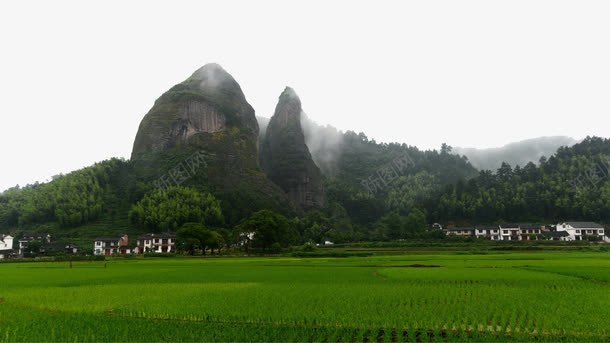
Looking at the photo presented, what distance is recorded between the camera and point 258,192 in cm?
12219

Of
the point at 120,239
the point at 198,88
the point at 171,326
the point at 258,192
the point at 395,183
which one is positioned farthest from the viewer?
the point at 395,183

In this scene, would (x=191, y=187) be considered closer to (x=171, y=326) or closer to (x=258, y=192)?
(x=258, y=192)

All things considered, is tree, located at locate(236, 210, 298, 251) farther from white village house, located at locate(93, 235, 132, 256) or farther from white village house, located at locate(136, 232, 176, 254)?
white village house, located at locate(93, 235, 132, 256)

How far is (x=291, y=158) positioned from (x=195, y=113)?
3848 cm

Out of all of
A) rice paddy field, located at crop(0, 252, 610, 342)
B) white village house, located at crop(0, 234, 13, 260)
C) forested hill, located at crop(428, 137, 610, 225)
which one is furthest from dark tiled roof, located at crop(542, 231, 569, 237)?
white village house, located at crop(0, 234, 13, 260)

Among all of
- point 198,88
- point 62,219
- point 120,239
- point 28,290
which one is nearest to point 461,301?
point 28,290

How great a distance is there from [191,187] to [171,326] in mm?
100286

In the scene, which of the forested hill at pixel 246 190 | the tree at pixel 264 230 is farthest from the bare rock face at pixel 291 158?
the tree at pixel 264 230

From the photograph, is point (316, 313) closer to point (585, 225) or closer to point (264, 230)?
point (264, 230)

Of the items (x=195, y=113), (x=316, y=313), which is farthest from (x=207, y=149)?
(x=316, y=313)

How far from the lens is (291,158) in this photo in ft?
504

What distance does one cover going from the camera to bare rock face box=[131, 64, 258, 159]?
128 m

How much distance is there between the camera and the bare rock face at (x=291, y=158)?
481 ft

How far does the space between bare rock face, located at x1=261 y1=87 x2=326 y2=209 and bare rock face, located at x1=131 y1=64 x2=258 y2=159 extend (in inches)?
471
